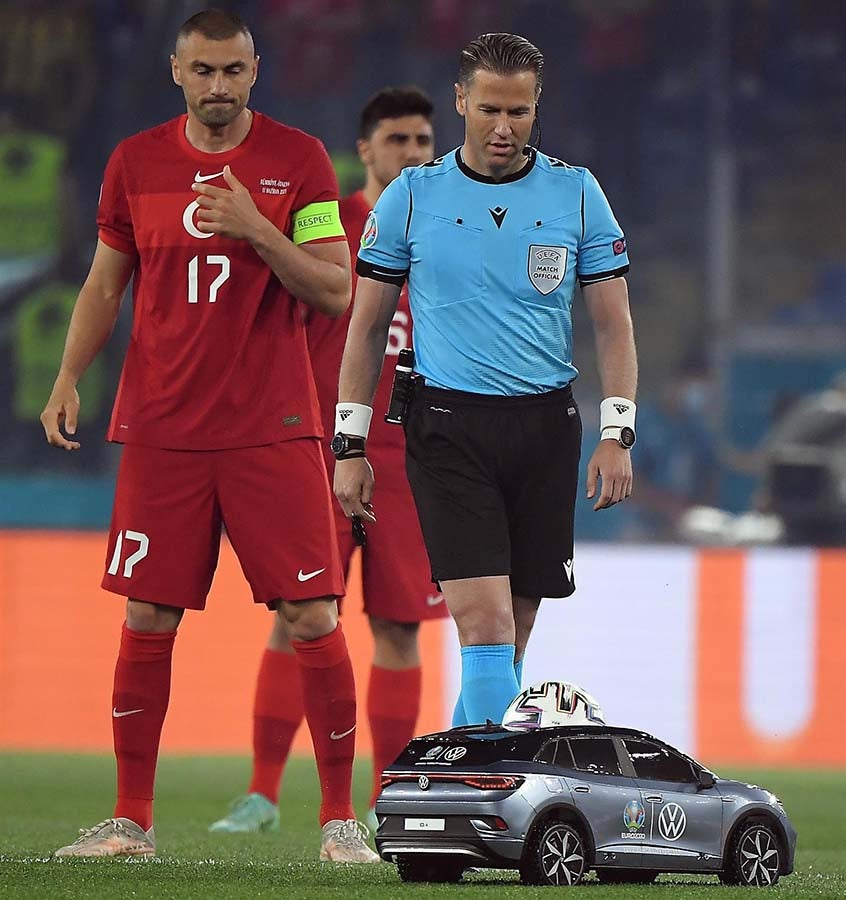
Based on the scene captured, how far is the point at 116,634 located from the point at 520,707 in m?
5.77

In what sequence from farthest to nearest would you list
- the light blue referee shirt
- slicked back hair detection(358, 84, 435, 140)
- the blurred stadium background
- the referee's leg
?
1. the blurred stadium background
2. slicked back hair detection(358, 84, 435, 140)
3. the light blue referee shirt
4. the referee's leg

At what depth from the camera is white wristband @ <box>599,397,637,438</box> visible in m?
4.98

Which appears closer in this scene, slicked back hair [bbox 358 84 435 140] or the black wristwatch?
the black wristwatch

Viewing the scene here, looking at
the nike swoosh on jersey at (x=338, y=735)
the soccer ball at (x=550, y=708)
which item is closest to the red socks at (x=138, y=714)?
the nike swoosh on jersey at (x=338, y=735)

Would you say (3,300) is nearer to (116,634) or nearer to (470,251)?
(116,634)

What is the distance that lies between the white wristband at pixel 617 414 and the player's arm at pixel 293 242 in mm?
729

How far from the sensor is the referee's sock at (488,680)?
486cm

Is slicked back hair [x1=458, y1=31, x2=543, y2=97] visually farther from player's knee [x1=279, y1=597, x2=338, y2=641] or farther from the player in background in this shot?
the player in background

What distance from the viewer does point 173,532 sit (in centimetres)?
515

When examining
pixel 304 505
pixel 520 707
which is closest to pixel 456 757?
pixel 520 707

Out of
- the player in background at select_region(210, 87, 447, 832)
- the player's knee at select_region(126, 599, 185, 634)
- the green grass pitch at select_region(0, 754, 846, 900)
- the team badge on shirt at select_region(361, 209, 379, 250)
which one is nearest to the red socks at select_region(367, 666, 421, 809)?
the player in background at select_region(210, 87, 447, 832)

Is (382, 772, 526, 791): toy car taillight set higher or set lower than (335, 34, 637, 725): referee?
lower

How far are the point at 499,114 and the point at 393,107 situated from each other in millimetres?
2010

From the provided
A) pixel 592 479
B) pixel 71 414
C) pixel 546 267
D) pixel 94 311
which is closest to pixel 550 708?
pixel 592 479
